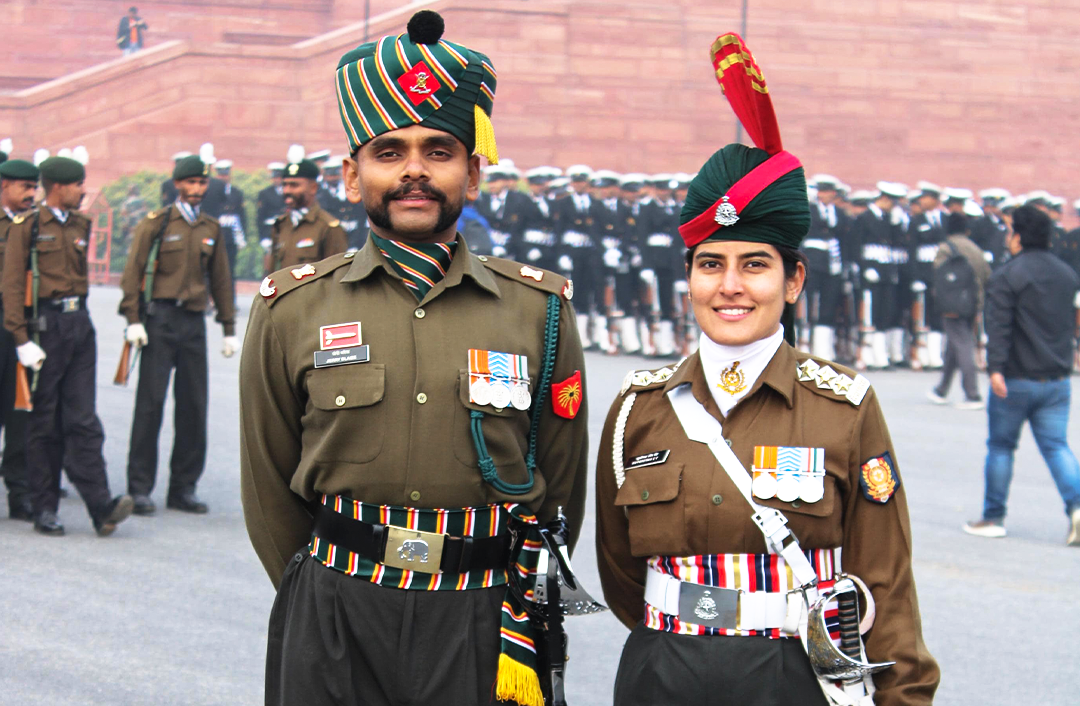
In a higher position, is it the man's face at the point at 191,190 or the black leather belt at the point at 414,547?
the man's face at the point at 191,190

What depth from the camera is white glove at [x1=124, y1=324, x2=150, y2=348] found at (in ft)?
26.8

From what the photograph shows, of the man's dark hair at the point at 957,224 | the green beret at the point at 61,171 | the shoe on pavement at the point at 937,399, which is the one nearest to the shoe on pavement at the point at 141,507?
the green beret at the point at 61,171

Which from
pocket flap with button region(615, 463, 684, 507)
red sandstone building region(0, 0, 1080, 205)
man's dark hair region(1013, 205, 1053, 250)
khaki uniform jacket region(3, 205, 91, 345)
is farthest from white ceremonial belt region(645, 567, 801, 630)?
red sandstone building region(0, 0, 1080, 205)

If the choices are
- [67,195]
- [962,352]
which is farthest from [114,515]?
[962,352]

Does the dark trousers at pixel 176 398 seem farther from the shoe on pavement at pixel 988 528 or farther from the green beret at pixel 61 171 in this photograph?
the shoe on pavement at pixel 988 528

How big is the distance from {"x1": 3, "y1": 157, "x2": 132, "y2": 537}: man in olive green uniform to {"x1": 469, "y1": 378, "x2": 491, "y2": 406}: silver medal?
196 inches

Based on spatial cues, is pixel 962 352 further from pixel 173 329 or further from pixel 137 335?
pixel 137 335

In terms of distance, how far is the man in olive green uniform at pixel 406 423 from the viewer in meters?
2.88

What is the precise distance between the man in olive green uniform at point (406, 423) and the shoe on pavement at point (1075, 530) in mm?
5980

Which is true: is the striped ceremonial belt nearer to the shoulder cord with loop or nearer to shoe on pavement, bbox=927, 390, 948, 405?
the shoulder cord with loop

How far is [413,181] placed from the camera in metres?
2.94

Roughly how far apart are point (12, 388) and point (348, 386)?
5.87 m

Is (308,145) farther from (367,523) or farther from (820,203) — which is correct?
Result: (367,523)

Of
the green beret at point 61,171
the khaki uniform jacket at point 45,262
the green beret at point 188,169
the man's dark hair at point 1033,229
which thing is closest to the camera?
the khaki uniform jacket at point 45,262
